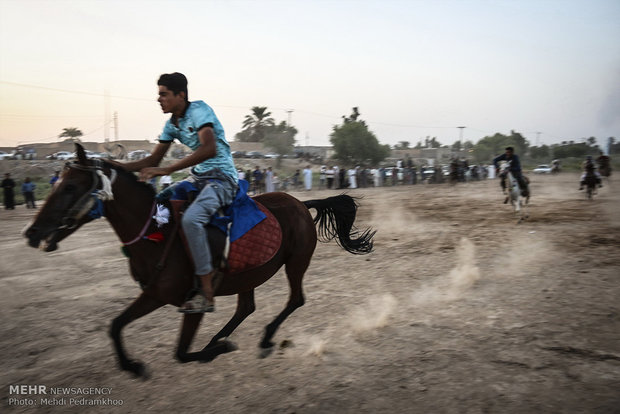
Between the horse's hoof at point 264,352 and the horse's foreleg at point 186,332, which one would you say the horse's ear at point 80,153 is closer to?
the horse's foreleg at point 186,332

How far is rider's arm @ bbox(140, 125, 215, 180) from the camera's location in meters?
3.54

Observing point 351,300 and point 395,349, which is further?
point 351,300

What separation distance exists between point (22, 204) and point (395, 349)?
26.6 m

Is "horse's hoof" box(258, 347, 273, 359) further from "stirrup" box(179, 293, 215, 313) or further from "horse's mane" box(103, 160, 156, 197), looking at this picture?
"horse's mane" box(103, 160, 156, 197)

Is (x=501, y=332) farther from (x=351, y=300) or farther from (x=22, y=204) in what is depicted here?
(x=22, y=204)

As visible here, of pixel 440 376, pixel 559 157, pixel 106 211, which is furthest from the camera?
pixel 559 157

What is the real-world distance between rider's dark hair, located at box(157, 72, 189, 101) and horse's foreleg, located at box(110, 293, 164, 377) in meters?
1.81

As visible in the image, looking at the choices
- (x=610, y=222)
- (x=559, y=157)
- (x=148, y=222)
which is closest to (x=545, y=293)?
(x=148, y=222)

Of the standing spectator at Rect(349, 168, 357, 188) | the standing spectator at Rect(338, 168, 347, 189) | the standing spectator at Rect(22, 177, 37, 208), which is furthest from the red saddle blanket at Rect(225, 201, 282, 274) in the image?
the standing spectator at Rect(349, 168, 357, 188)

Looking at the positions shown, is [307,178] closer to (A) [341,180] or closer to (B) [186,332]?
(A) [341,180]

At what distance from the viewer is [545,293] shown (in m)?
5.81

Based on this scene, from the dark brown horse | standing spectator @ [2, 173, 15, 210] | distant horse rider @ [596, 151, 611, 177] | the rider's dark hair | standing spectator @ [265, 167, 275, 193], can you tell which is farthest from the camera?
standing spectator @ [265, 167, 275, 193]

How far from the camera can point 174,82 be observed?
364 cm

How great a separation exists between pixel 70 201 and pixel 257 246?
1649mm
